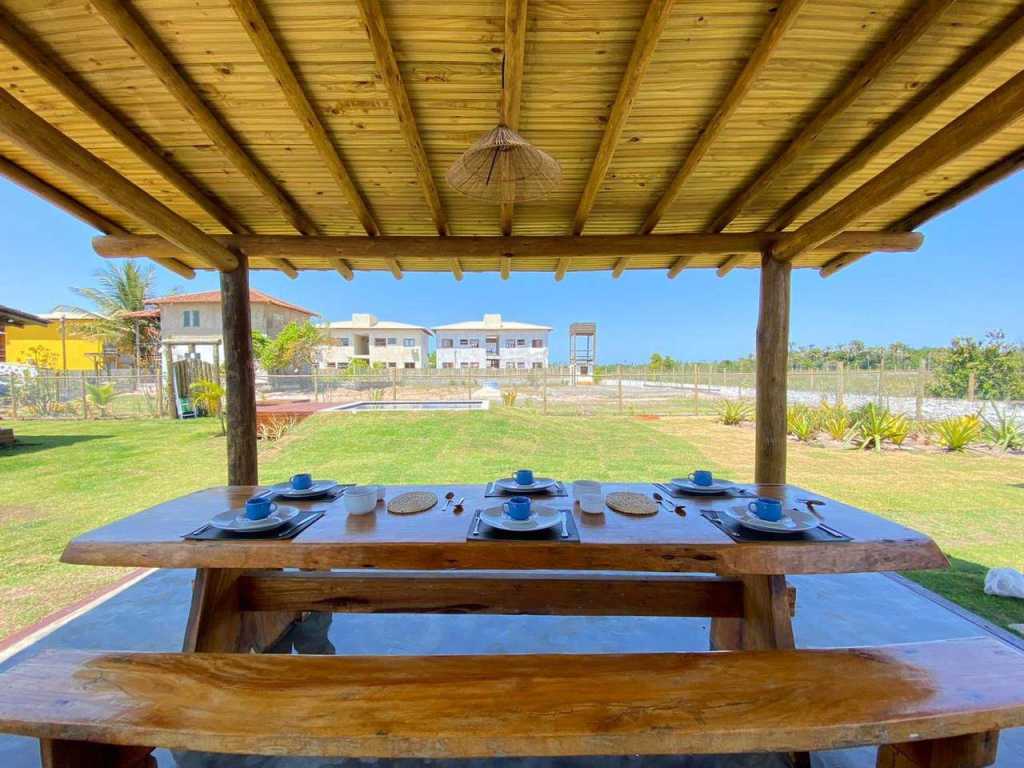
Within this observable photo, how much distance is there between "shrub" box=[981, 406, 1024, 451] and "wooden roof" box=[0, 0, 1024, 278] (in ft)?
24.1

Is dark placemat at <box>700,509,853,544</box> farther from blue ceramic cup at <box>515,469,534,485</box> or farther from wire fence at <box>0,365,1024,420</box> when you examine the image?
wire fence at <box>0,365,1024,420</box>

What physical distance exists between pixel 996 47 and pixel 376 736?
11.2 feet

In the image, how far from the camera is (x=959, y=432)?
8.07 metres

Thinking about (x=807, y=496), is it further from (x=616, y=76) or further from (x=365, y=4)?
(x=365, y=4)

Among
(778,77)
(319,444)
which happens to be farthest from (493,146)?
(319,444)

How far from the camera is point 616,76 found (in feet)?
7.29

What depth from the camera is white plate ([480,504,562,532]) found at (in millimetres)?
1889

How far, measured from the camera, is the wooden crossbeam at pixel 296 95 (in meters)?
1.83

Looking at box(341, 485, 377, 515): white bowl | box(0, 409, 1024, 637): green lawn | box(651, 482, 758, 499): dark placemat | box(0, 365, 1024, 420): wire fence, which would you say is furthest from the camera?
box(0, 365, 1024, 420): wire fence

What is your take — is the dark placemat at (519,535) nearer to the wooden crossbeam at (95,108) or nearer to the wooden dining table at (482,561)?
the wooden dining table at (482,561)

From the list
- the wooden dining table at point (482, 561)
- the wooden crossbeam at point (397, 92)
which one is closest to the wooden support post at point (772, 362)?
the wooden dining table at point (482, 561)

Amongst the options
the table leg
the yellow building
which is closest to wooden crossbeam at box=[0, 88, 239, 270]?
the table leg

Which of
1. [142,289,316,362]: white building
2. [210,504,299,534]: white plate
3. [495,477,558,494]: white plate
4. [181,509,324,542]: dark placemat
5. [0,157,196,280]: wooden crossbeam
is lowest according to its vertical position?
[181,509,324,542]: dark placemat

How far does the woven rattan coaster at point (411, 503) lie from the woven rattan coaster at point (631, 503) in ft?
2.89
